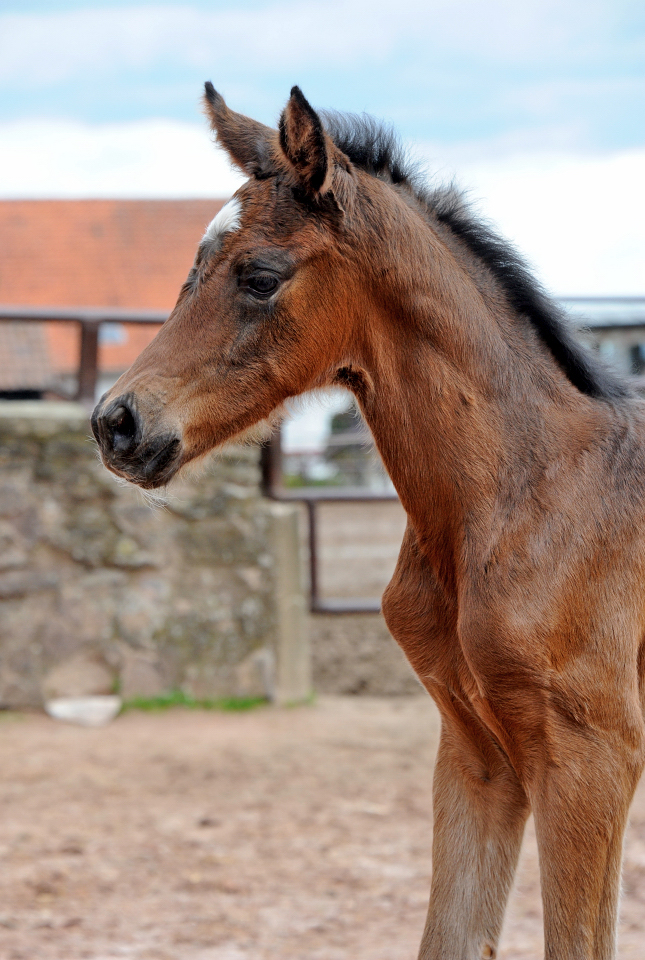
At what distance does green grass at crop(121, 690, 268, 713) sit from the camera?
583 centimetres

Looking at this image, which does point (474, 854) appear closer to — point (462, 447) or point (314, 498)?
point (462, 447)

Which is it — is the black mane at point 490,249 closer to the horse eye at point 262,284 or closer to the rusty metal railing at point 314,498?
the horse eye at point 262,284

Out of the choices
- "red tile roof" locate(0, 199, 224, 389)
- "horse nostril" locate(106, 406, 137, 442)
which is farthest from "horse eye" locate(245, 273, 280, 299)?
"red tile roof" locate(0, 199, 224, 389)

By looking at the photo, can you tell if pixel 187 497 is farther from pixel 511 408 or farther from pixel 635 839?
pixel 511 408

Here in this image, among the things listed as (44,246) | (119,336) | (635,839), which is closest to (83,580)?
(635,839)

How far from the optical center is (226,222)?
6.93ft

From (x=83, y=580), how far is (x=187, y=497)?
80 centimetres

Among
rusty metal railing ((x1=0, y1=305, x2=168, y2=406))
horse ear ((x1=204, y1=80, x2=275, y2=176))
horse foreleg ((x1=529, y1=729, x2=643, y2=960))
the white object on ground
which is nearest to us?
horse foreleg ((x1=529, y1=729, x2=643, y2=960))

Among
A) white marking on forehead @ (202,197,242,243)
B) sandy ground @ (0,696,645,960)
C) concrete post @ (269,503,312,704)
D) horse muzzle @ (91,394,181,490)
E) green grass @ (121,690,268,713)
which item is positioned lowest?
sandy ground @ (0,696,645,960)

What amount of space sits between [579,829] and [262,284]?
4.27ft

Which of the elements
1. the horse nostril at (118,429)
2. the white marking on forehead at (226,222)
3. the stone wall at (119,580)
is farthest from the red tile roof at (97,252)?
the horse nostril at (118,429)

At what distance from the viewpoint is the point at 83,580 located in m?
5.87

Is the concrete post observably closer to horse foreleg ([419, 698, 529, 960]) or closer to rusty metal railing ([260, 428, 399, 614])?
rusty metal railing ([260, 428, 399, 614])

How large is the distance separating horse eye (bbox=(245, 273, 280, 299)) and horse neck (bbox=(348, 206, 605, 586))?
0.75ft
